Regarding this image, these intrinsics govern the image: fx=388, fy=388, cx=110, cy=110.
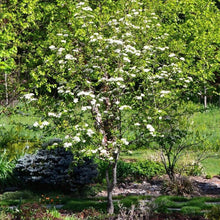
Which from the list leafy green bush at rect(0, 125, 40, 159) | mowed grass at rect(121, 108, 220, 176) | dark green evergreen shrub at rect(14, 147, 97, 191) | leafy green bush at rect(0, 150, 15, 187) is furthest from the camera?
mowed grass at rect(121, 108, 220, 176)

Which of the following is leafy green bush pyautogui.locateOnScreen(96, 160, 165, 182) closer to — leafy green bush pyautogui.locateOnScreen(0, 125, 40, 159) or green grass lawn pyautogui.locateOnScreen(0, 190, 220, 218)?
green grass lawn pyautogui.locateOnScreen(0, 190, 220, 218)

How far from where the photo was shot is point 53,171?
884 centimetres

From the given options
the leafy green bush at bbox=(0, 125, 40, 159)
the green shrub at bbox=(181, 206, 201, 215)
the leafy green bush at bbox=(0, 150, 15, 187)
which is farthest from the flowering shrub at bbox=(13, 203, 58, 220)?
the leafy green bush at bbox=(0, 125, 40, 159)

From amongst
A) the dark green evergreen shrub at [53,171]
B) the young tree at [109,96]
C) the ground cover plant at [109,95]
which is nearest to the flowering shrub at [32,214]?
the ground cover plant at [109,95]

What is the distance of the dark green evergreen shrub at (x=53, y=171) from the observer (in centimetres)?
879

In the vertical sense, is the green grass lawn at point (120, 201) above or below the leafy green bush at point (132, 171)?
below

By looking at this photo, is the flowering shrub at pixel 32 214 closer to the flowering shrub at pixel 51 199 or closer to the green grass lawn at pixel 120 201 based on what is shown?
the green grass lawn at pixel 120 201

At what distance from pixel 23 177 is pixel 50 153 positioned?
82 cm

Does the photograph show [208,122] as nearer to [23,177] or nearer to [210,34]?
[210,34]

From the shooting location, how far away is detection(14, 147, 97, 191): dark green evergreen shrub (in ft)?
Result: 28.8

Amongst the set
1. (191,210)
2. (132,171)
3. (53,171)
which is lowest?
(191,210)

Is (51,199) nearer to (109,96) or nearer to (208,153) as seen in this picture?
(109,96)

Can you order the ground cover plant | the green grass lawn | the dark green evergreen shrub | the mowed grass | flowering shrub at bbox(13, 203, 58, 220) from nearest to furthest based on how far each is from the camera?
flowering shrub at bbox(13, 203, 58, 220), the ground cover plant, the green grass lawn, the dark green evergreen shrub, the mowed grass

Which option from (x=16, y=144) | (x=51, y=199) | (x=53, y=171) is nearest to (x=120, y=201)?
(x=51, y=199)
